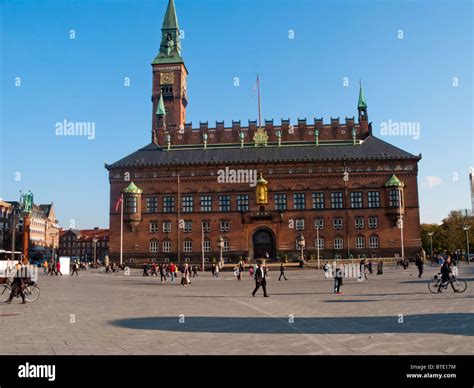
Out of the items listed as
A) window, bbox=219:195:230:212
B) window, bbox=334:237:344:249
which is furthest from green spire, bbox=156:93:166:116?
window, bbox=334:237:344:249

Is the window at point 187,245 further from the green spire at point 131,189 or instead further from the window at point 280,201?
the window at point 280,201

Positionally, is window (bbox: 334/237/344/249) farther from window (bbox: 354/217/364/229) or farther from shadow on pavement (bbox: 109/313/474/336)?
shadow on pavement (bbox: 109/313/474/336)

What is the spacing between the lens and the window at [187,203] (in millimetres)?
70250

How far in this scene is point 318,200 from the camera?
6862cm

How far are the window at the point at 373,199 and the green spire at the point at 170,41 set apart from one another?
4390 centimetres

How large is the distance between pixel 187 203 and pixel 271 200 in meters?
12.4

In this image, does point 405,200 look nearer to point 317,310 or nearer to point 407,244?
point 407,244

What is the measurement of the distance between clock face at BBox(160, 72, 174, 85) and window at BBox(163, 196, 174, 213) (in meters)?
27.2

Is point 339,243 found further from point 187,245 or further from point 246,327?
point 246,327

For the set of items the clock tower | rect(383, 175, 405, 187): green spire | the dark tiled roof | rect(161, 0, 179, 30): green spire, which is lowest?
rect(383, 175, 405, 187): green spire

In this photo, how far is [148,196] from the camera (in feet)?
234

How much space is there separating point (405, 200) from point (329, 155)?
1238cm

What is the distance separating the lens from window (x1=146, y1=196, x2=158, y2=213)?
7088 cm
